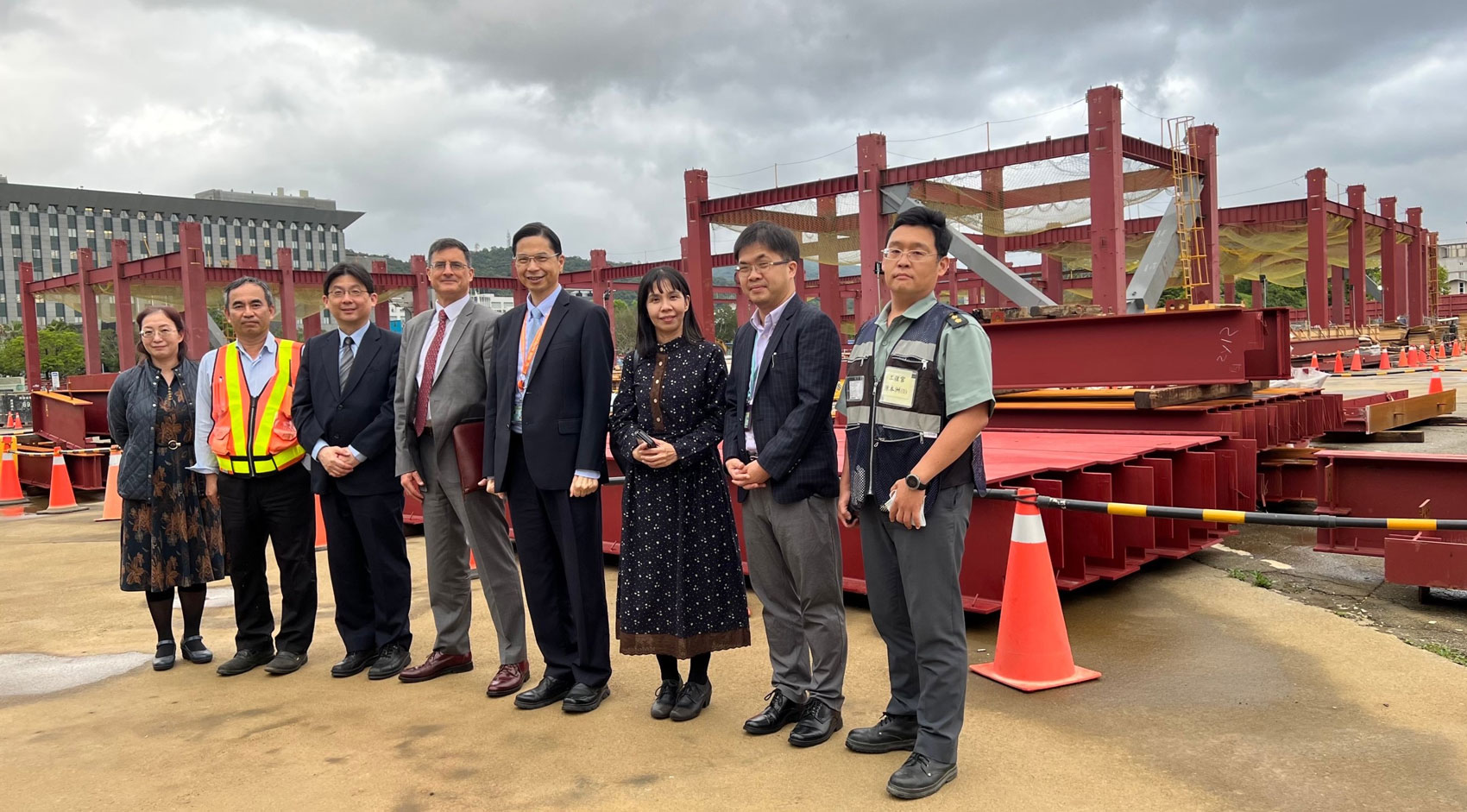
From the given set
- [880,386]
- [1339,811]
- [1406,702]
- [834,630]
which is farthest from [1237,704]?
[880,386]

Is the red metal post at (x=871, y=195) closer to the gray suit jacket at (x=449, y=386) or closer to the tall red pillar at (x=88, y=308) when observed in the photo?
the gray suit jacket at (x=449, y=386)

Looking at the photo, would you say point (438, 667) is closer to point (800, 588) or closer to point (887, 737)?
point (800, 588)

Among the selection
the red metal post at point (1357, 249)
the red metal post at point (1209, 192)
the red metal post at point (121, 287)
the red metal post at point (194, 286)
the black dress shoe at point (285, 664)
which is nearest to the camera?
the black dress shoe at point (285, 664)

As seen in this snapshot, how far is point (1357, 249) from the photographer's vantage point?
40312mm

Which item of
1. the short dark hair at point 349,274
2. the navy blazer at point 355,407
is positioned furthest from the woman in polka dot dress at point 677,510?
the short dark hair at point 349,274

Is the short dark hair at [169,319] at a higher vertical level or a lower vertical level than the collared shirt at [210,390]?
higher

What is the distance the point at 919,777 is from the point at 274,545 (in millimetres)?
3453

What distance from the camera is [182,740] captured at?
13.0 ft

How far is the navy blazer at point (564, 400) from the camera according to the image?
4.12 meters

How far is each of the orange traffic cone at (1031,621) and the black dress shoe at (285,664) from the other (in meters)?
3.39

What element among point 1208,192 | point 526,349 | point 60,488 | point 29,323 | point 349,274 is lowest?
point 60,488

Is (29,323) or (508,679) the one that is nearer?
(508,679)

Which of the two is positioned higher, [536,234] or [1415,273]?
[1415,273]

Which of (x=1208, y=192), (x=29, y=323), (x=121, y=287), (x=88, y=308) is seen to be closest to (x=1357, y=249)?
(x=1208, y=192)
